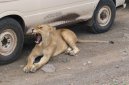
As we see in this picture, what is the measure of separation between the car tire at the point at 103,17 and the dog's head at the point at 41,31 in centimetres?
196

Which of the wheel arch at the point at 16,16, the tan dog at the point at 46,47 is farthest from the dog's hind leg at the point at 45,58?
the wheel arch at the point at 16,16

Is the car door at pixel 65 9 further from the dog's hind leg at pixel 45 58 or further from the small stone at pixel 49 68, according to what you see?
the small stone at pixel 49 68

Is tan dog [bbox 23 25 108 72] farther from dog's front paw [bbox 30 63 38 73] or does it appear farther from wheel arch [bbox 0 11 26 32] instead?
wheel arch [bbox 0 11 26 32]

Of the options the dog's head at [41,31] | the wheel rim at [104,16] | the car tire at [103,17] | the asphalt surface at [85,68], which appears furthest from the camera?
the wheel rim at [104,16]

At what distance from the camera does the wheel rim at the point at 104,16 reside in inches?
380

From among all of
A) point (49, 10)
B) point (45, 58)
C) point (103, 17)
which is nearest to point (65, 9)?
point (49, 10)

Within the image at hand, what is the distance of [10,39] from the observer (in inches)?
296

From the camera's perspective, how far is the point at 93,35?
968 centimetres

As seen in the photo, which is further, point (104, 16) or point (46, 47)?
point (104, 16)

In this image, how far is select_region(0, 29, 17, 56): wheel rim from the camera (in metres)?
7.39

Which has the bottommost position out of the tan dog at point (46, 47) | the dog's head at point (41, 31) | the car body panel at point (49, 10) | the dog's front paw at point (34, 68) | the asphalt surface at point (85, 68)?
the asphalt surface at point (85, 68)

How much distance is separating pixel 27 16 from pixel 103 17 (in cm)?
269

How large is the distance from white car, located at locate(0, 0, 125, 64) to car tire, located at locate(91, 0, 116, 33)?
31 cm

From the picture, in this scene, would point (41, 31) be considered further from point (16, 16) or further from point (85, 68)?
point (85, 68)
